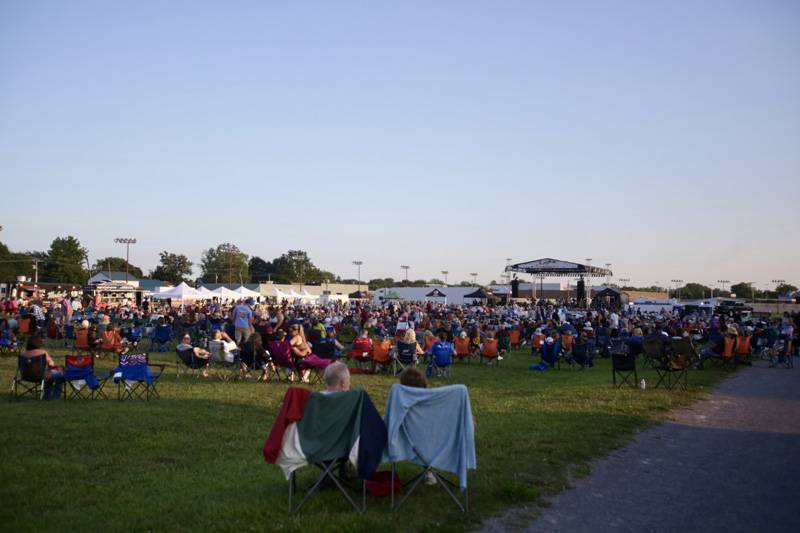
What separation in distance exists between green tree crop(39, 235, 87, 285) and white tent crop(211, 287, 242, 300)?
50389mm

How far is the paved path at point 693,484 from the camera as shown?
4.72m

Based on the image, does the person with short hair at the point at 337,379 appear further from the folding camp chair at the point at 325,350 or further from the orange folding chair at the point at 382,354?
the orange folding chair at the point at 382,354

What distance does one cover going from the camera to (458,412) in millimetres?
4789

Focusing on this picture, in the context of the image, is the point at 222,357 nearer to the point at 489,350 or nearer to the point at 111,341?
the point at 111,341

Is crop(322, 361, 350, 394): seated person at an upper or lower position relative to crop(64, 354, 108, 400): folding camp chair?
upper

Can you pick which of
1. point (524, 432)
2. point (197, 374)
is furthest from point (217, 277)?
point (524, 432)

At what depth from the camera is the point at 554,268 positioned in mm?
42375

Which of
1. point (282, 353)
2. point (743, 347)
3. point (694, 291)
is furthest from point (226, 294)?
point (694, 291)

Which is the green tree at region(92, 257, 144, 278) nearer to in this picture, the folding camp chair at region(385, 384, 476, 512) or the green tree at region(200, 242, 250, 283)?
the green tree at region(200, 242, 250, 283)

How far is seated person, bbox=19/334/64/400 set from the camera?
31.7 ft

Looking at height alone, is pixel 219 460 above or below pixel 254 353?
below

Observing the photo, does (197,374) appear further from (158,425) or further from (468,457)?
(468,457)

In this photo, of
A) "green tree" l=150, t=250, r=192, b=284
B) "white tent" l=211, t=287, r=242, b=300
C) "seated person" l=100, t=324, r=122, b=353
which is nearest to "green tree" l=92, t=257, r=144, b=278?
"green tree" l=150, t=250, r=192, b=284

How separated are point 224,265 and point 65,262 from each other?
98.2ft
